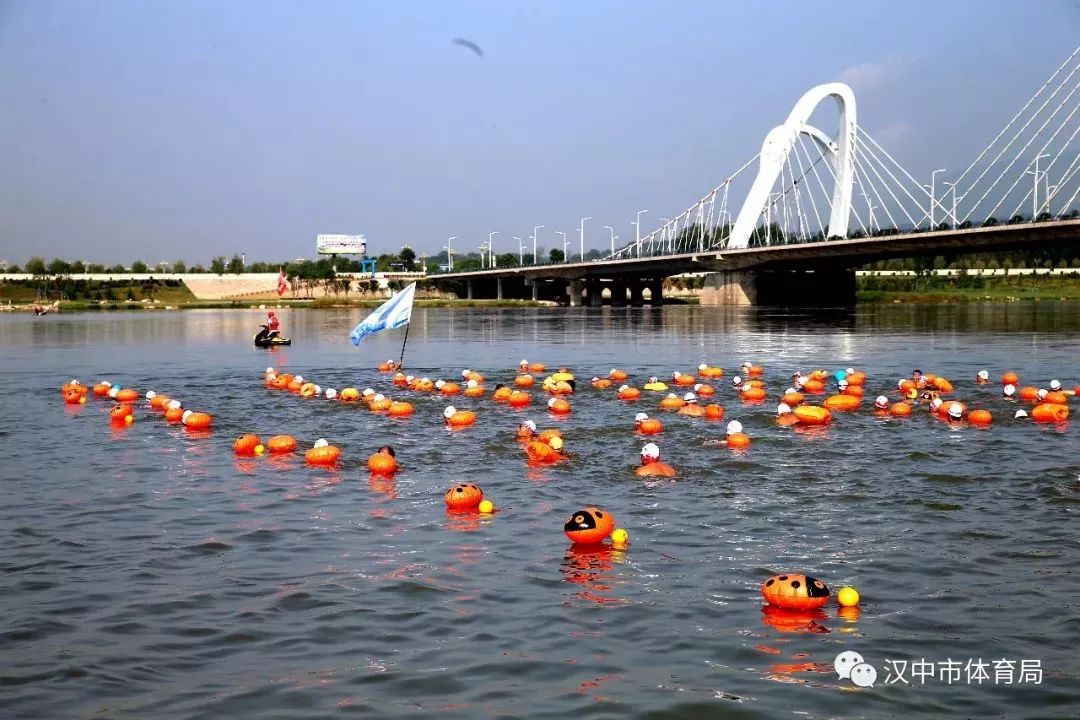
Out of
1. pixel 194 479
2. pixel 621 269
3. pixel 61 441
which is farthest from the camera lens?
pixel 621 269

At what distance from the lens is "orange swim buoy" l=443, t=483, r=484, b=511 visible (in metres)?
17.4

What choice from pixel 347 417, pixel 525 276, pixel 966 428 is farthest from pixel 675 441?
pixel 525 276

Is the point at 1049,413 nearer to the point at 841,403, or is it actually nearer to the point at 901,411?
the point at 901,411

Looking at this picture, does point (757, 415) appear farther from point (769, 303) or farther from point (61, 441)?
point (769, 303)

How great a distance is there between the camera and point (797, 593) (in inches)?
474

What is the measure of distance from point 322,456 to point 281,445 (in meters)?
1.99

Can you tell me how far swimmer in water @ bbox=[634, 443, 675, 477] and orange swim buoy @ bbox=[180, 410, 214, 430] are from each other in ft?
39.5

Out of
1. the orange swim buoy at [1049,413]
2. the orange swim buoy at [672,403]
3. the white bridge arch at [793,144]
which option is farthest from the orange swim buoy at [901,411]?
the white bridge arch at [793,144]

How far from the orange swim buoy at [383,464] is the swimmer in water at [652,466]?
4471mm

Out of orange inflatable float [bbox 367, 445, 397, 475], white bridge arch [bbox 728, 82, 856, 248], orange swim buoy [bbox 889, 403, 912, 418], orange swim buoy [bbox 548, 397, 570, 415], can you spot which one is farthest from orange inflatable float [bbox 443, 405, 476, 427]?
white bridge arch [bbox 728, 82, 856, 248]

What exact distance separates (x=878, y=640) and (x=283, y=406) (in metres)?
23.4

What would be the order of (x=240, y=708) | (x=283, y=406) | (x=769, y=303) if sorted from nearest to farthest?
1. (x=240, y=708)
2. (x=283, y=406)
3. (x=769, y=303)

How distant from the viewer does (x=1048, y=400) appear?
28734 mm

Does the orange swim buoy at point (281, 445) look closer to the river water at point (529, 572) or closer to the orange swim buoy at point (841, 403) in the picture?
the river water at point (529, 572)
